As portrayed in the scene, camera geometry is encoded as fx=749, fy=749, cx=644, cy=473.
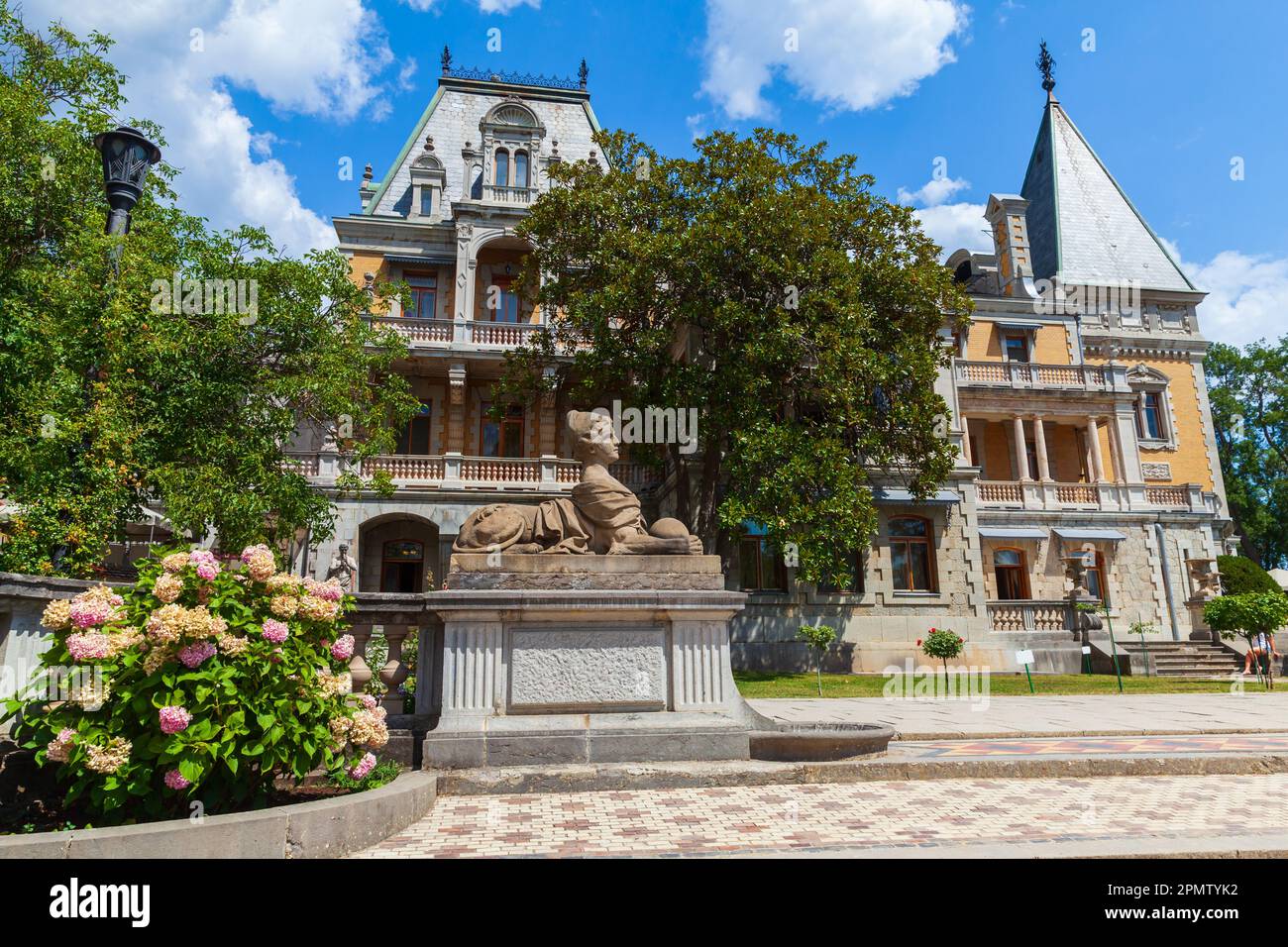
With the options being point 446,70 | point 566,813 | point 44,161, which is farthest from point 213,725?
point 446,70

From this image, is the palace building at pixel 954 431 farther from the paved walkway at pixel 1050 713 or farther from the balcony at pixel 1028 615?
the paved walkway at pixel 1050 713

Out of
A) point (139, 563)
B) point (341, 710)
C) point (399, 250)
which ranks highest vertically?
point (399, 250)

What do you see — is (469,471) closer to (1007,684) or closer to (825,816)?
(1007,684)

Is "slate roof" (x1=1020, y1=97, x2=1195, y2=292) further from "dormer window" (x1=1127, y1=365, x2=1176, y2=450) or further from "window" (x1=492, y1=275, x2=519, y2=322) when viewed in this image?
"window" (x1=492, y1=275, x2=519, y2=322)

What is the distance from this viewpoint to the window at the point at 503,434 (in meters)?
26.8

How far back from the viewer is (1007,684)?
18.4 meters

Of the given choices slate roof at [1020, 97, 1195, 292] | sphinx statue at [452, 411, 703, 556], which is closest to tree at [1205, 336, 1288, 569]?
slate roof at [1020, 97, 1195, 292]

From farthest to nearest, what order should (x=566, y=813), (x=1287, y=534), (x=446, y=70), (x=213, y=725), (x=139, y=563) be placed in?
(x=1287, y=534) → (x=446, y=70) → (x=566, y=813) → (x=139, y=563) → (x=213, y=725)

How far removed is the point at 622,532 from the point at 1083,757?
15.7 feet

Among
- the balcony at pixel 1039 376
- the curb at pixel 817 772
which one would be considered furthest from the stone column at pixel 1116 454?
the curb at pixel 817 772

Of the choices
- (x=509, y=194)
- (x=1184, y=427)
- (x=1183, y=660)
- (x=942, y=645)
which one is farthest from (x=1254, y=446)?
(x=509, y=194)

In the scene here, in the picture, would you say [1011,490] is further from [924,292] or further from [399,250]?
[399,250]

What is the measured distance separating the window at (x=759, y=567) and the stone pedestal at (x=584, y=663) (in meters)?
16.7

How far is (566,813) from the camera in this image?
5336 millimetres
